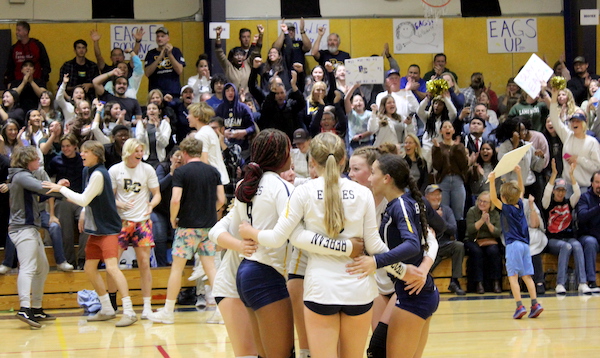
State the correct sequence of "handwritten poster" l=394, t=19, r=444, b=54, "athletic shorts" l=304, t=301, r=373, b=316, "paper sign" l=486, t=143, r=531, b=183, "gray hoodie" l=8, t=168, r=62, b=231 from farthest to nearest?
"handwritten poster" l=394, t=19, r=444, b=54 → "gray hoodie" l=8, t=168, r=62, b=231 → "paper sign" l=486, t=143, r=531, b=183 → "athletic shorts" l=304, t=301, r=373, b=316

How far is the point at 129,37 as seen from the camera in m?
13.1

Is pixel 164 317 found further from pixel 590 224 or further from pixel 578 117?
pixel 578 117

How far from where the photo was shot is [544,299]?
8.60 metres

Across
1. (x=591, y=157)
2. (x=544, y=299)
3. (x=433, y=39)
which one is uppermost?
(x=433, y=39)

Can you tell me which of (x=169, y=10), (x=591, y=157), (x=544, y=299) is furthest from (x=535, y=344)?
(x=169, y=10)

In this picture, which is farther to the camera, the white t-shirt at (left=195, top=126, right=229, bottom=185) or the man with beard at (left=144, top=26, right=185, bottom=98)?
the man with beard at (left=144, top=26, right=185, bottom=98)

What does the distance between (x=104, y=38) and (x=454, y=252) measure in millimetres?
7785

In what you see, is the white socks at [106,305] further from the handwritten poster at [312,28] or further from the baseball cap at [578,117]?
the handwritten poster at [312,28]

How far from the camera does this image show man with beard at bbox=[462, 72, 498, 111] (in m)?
11.8

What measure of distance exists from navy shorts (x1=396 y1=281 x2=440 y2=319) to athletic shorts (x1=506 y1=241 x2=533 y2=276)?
377 cm

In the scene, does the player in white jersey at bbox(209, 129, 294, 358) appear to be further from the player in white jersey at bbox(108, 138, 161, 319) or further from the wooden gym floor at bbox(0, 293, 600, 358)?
the player in white jersey at bbox(108, 138, 161, 319)

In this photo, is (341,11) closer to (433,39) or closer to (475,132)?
(433,39)

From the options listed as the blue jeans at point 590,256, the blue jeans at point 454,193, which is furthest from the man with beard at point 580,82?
the blue jeans at point 454,193

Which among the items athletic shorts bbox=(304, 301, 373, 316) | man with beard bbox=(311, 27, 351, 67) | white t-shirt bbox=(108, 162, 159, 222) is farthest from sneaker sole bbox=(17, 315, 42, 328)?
man with beard bbox=(311, 27, 351, 67)
